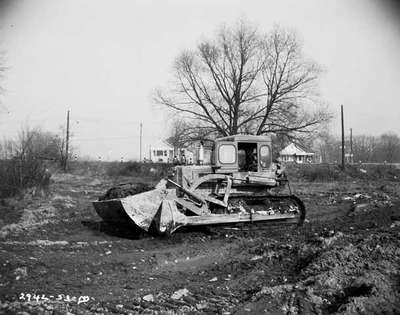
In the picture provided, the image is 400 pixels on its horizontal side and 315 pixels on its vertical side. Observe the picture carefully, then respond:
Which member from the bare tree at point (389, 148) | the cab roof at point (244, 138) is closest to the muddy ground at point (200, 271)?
the cab roof at point (244, 138)

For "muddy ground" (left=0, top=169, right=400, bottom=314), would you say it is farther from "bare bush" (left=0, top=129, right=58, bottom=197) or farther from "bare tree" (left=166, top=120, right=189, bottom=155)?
"bare tree" (left=166, top=120, right=189, bottom=155)

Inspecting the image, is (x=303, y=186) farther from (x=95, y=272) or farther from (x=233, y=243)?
(x=95, y=272)

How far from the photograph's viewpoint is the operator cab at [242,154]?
11.4 metres

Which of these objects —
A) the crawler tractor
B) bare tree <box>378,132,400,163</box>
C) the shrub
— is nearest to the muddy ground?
the crawler tractor

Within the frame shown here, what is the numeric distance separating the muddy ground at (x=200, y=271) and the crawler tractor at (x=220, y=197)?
1.25 feet

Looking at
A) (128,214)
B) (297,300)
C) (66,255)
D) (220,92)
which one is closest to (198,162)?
(128,214)

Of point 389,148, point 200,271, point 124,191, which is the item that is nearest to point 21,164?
point 124,191

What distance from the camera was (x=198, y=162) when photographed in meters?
11.7

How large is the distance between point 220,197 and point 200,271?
154 inches

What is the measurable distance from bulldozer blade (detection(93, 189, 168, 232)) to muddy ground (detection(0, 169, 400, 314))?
0.44 metres

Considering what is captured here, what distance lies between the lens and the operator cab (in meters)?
11.4

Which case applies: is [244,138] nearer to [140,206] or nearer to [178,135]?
[140,206]

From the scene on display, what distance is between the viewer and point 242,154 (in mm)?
11836

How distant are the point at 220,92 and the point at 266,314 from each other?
28.4m
